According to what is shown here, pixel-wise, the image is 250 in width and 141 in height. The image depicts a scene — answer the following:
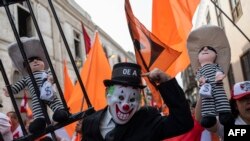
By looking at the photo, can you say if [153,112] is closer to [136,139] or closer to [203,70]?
[136,139]

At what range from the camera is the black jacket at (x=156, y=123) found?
2.23 metres

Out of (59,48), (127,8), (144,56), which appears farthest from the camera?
(59,48)

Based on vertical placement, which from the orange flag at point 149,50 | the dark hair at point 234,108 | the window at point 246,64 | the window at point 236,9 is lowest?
the window at point 246,64

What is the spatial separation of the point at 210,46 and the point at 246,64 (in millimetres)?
8441

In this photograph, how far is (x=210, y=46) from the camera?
338 cm

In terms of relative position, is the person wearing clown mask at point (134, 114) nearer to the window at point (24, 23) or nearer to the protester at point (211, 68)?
the protester at point (211, 68)

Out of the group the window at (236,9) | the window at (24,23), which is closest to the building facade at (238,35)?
the window at (236,9)

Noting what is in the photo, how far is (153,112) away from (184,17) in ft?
10.9

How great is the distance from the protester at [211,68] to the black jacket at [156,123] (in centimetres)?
61

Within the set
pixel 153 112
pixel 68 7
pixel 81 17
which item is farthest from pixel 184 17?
pixel 81 17

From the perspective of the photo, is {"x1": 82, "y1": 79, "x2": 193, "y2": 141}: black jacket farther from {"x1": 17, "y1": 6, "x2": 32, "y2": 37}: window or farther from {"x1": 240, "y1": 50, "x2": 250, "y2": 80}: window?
{"x1": 17, "y1": 6, "x2": 32, "y2": 37}: window

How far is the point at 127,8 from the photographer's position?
5.21 meters

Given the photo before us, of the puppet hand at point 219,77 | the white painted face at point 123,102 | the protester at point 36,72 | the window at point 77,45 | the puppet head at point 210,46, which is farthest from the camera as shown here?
the window at point 77,45

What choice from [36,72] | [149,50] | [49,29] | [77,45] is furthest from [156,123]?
[77,45]
